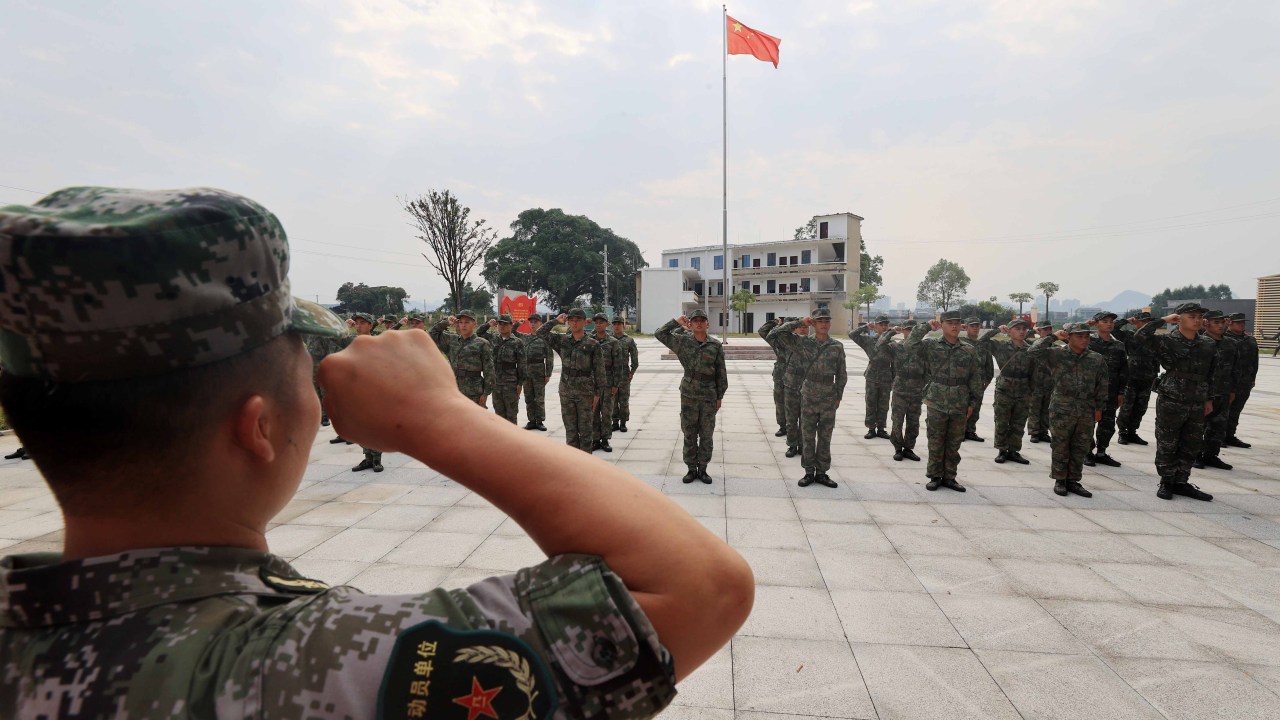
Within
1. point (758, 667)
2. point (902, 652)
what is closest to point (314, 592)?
point (758, 667)

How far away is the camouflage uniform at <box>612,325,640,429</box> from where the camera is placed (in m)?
8.84

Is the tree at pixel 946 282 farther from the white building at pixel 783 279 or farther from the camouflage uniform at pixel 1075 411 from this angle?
the camouflage uniform at pixel 1075 411

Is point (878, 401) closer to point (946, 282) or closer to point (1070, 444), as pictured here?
point (1070, 444)

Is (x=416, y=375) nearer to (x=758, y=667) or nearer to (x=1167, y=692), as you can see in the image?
(x=758, y=667)

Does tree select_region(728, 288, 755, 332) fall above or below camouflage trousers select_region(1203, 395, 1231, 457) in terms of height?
above

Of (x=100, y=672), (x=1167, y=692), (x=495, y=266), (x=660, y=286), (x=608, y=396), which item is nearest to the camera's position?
(x=100, y=672)

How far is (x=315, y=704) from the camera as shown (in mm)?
550

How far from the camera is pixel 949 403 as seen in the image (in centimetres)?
614

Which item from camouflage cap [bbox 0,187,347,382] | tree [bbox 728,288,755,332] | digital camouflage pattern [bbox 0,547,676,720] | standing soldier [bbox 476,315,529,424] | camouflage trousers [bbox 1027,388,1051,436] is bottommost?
camouflage trousers [bbox 1027,388,1051,436]

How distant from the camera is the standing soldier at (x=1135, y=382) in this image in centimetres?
809

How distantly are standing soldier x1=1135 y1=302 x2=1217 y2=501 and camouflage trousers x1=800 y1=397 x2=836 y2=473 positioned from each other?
3369 mm

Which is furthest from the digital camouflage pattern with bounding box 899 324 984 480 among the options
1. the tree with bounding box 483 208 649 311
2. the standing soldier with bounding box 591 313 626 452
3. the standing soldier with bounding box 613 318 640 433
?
the tree with bounding box 483 208 649 311

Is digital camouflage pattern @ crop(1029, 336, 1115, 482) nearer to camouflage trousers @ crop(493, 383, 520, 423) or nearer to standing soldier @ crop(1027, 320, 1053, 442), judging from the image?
standing soldier @ crop(1027, 320, 1053, 442)

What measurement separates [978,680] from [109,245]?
3.61 m
